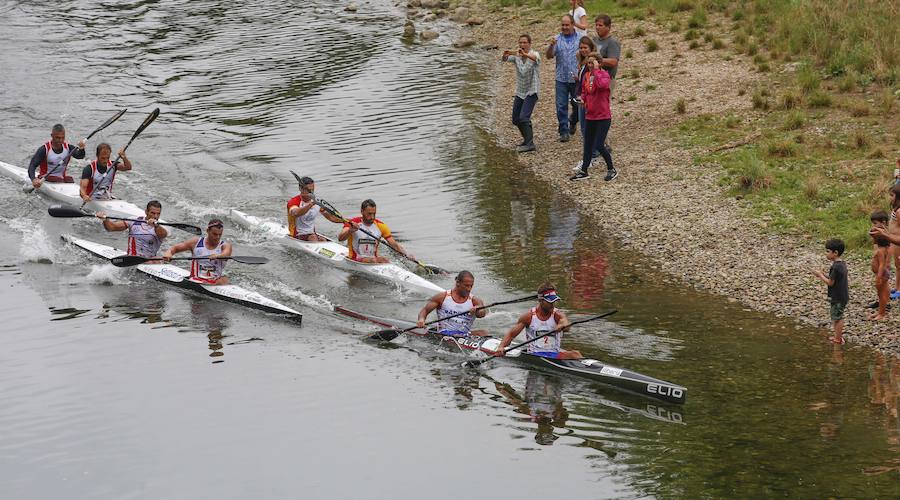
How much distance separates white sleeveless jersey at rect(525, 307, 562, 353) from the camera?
13.9m

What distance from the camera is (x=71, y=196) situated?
2148 centimetres

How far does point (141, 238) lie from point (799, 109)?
13726 mm

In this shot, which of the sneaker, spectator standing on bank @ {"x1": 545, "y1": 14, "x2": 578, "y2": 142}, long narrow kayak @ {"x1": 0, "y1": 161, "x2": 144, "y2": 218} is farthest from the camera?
spectator standing on bank @ {"x1": 545, "y1": 14, "x2": 578, "y2": 142}

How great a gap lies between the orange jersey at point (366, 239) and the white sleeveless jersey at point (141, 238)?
11.5 ft

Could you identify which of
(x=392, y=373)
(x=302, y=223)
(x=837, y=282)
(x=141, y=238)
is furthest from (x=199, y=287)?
(x=837, y=282)

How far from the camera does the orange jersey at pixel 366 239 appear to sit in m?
17.7

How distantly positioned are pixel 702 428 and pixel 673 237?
653 centimetres

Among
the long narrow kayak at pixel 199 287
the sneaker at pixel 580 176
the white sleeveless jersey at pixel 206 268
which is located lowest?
the long narrow kayak at pixel 199 287

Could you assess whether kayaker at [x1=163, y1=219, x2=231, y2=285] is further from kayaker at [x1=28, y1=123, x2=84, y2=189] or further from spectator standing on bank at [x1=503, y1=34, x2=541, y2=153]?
spectator standing on bank at [x1=503, y1=34, x2=541, y2=153]

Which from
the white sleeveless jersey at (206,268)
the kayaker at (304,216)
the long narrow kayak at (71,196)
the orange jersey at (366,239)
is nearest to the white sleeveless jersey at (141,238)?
the white sleeveless jersey at (206,268)

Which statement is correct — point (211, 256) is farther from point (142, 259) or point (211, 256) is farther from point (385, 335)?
point (385, 335)

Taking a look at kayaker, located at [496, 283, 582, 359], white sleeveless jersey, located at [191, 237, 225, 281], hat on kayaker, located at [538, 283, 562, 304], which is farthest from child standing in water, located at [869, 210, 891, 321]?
white sleeveless jersey, located at [191, 237, 225, 281]

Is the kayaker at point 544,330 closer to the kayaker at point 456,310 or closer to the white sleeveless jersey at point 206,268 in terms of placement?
the kayaker at point 456,310

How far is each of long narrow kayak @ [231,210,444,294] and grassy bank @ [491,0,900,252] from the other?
19.8 feet
